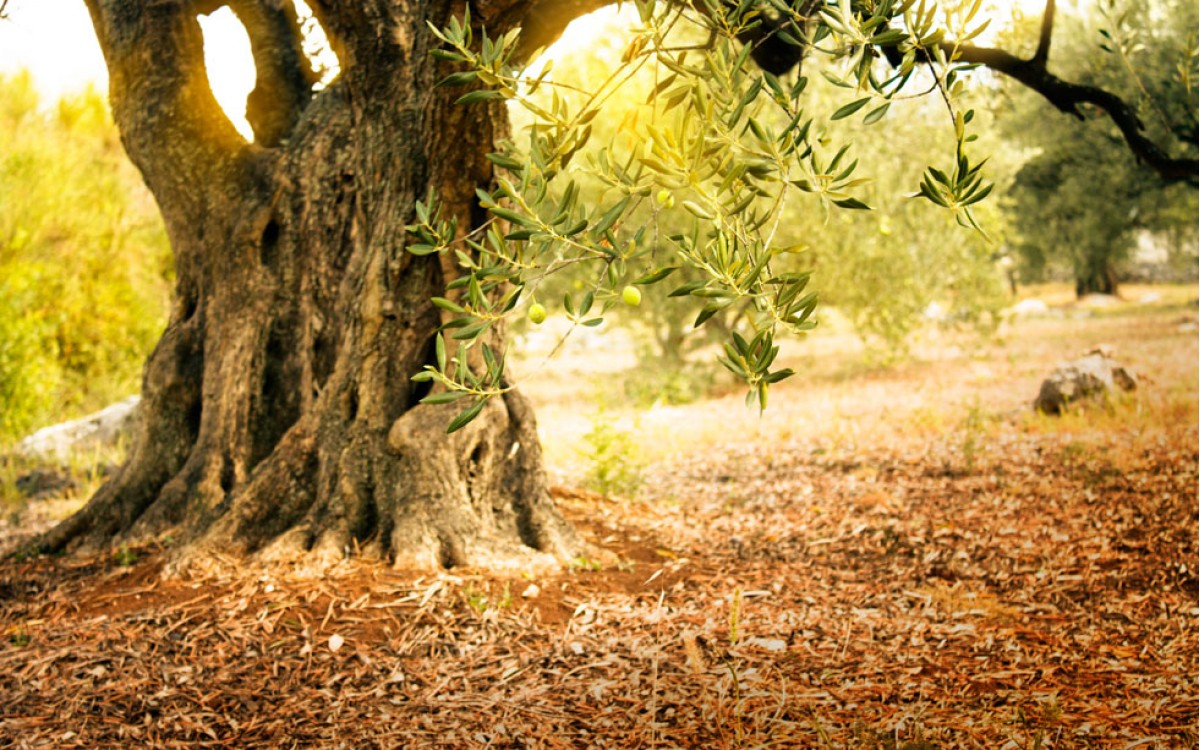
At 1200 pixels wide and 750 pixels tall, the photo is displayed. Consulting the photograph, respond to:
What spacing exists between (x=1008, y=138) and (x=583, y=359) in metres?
12.0

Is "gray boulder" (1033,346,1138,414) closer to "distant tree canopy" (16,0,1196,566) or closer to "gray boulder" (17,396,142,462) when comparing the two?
"distant tree canopy" (16,0,1196,566)

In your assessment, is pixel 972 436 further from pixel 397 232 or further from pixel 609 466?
pixel 397 232

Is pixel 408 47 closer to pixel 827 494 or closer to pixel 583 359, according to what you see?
pixel 827 494

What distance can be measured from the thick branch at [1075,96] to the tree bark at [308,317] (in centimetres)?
268

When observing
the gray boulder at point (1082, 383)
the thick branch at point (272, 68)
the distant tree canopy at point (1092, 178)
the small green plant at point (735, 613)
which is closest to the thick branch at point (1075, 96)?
the small green plant at point (735, 613)

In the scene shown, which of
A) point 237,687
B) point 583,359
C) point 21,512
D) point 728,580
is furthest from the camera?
point 583,359

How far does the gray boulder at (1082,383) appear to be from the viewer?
9117 millimetres

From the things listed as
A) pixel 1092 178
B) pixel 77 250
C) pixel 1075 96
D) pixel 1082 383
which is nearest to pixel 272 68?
pixel 1075 96

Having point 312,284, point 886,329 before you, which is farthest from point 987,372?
point 312,284

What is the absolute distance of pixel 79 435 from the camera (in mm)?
9625

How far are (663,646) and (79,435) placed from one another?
822 cm

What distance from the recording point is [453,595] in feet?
13.6

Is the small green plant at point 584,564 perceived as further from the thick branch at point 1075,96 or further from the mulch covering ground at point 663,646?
the thick branch at point 1075,96

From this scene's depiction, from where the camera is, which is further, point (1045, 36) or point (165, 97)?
point (165, 97)
